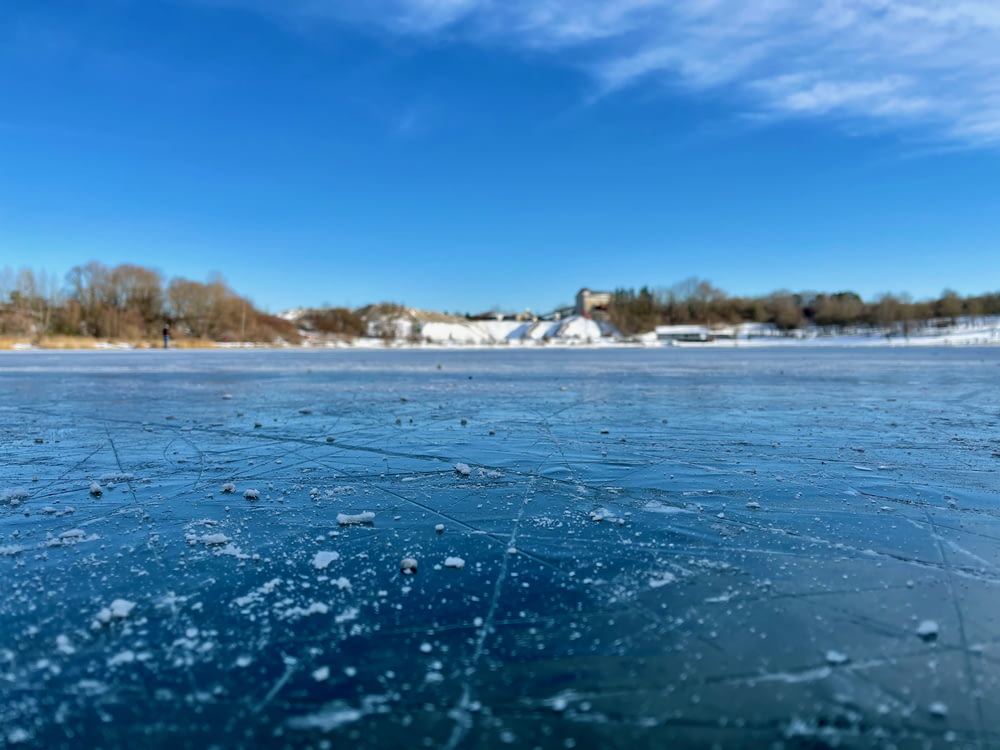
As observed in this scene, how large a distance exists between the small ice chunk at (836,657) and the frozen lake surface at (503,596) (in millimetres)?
11

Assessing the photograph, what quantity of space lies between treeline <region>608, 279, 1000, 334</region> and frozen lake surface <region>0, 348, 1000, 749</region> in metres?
102

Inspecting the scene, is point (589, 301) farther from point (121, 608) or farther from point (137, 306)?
point (121, 608)

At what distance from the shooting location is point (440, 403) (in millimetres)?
9523

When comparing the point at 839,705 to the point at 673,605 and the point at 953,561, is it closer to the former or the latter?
the point at 673,605

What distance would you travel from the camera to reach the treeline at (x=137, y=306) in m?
57.0

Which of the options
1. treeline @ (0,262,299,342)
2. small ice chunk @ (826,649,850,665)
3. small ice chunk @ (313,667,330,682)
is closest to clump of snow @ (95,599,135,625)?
small ice chunk @ (313,667,330,682)

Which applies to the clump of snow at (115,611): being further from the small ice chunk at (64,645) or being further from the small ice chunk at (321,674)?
the small ice chunk at (321,674)

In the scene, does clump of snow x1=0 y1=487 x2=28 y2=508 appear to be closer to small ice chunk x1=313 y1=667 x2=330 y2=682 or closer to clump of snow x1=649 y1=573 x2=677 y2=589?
small ice chunk x1=313 y1=667 x2=330 y2=682

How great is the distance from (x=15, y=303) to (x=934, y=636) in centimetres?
7224

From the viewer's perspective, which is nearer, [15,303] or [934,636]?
[934,636]

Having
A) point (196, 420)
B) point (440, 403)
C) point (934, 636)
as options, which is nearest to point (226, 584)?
point (934, 636)

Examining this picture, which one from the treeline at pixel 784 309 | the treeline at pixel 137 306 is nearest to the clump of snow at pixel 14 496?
the treeline at pixel 137 306

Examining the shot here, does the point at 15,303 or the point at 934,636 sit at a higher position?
the point at 15,303

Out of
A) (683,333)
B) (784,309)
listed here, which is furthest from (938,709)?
(784,309)
